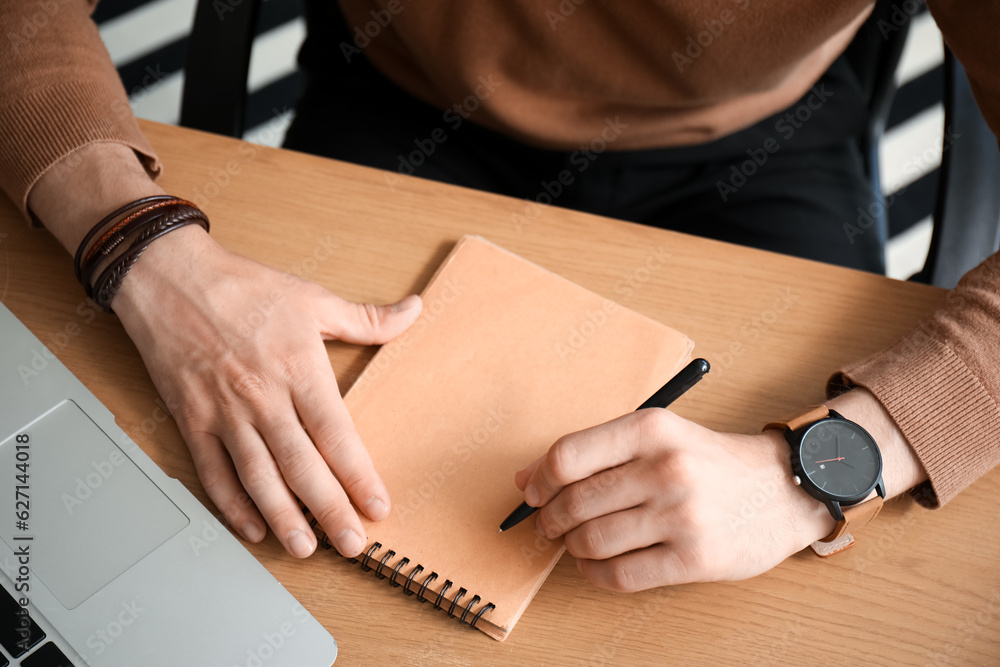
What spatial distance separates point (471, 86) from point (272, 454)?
573 mm

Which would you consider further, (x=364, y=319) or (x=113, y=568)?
(x=364, y=319)

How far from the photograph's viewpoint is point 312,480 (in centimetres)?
71

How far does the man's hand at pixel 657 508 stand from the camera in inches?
26.1

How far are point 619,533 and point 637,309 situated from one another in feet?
0.94

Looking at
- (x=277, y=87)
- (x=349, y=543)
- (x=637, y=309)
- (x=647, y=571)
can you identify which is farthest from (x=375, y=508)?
(x=277, y=87)

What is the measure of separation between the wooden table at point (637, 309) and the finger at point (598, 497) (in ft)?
0.21

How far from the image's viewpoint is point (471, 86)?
101cm

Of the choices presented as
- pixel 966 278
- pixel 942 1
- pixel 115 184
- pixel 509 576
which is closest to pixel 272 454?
pixel 509 576

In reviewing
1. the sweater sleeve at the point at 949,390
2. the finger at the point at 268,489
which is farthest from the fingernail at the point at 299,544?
the sweater sleeve at the point at 949,390

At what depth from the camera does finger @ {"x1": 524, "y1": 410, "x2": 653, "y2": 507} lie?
663 mm
